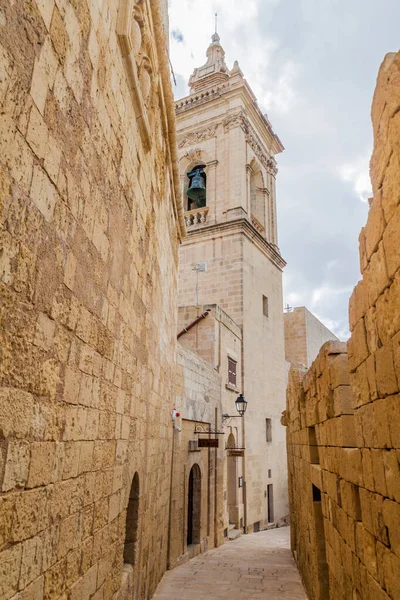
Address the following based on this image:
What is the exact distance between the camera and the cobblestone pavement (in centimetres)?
568

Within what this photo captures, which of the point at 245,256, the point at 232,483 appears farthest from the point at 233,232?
the point at 232,483

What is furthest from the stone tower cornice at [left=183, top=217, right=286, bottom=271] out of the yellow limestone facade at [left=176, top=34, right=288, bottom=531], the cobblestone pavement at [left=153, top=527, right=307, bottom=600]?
the cobblestone pavement at [left=153, top=527, right=307, bottom=600]

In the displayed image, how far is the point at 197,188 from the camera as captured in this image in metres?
16.6

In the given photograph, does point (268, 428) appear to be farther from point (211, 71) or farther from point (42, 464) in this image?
point (211, 71)

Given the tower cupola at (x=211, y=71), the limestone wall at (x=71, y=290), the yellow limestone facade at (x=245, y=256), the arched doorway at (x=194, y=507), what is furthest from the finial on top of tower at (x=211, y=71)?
the limestone wall at (x=71, y=290)

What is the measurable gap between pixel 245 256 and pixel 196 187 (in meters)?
3.54

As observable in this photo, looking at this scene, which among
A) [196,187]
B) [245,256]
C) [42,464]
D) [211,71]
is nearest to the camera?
[42,464]

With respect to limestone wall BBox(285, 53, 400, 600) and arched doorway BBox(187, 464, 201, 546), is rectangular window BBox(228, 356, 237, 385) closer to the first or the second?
arched doorway BBox(187, 464, 201, 546)

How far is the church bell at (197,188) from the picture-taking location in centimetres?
1654

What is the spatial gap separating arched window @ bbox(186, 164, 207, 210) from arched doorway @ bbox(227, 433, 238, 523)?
369 inches

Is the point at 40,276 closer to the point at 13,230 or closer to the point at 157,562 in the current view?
the point at 13,230

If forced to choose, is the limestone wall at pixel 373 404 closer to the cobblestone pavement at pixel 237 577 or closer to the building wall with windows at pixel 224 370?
the cobblestone pavement at pixel 237 577

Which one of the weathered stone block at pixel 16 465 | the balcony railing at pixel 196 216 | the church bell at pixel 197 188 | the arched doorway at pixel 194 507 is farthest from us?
the church bell at pixel 197 188

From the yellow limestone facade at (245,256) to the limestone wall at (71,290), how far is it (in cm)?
876
